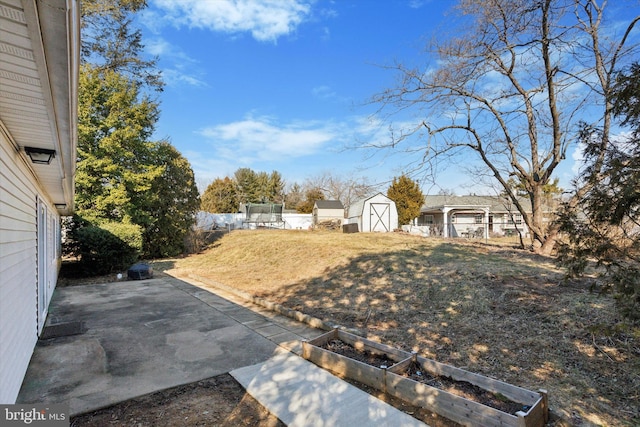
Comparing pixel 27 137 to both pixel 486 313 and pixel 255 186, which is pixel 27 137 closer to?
pixel 486 313

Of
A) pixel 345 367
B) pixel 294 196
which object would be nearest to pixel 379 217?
pixel 345 367

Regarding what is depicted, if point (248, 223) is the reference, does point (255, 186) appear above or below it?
above

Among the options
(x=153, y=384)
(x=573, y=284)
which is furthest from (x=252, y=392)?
(x=573, y=284)

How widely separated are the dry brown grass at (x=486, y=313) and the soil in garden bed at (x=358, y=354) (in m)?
0.50

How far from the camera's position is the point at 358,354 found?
149 inches

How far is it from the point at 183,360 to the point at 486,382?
321 cm

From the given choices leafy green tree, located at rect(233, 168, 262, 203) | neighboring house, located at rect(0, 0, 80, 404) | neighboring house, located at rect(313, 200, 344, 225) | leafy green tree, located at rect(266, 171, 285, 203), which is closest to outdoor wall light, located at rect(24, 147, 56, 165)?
neighboring house, located at rect(0, 0, 80, 404)

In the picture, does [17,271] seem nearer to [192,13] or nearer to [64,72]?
[64,72]

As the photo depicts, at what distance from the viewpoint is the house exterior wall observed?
7.79 feet

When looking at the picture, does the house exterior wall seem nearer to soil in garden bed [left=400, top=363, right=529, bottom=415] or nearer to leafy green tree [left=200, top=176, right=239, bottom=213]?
soil in garden bed [left=400, top=363, right=529, bottom=415]

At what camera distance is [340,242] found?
11711 millimetres

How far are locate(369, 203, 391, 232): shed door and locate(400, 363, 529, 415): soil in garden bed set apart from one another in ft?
61.4
